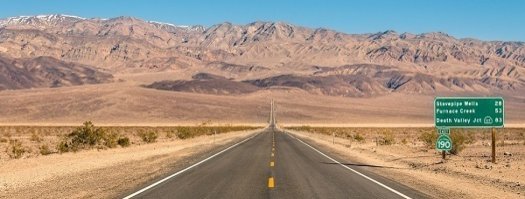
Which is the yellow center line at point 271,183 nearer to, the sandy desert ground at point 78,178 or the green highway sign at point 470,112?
the sandy desert ground at point 78,178

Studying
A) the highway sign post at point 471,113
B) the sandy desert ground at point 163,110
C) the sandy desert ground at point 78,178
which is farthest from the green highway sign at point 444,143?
the sandy desert ground at point 163,110

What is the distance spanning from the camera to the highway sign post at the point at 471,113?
27.4 metres

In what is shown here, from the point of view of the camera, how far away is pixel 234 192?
16000mm

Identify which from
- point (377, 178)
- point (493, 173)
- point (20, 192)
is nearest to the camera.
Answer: point (20, 192)

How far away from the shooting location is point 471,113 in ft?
91.0

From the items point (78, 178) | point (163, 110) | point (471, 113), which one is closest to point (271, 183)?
point (78, 178)

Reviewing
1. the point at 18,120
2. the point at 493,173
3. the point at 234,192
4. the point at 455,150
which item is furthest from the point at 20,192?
the point at 18,120

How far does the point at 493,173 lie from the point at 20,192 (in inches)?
659

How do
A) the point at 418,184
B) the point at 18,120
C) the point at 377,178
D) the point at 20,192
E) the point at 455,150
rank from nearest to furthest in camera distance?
the point at 20,192, the point at 418,184, the point at 377,178, the point at 455,150, the point at 18,120

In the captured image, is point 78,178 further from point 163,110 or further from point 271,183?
point 163,110

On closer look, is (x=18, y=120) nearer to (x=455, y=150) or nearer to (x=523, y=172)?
(x=455, y=150)

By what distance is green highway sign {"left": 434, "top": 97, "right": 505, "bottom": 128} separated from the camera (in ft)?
89.8

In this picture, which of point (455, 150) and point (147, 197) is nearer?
point (147, 197)

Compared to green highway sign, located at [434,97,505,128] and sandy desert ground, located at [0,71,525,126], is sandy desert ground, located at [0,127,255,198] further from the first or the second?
sandy desert ground, located at [0,71,525,126]
